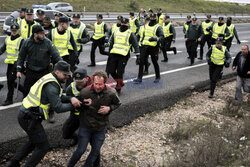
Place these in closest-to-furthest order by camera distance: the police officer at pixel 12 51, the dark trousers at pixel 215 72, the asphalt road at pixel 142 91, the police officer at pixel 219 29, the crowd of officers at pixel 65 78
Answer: the crowd of officers at pixel 65 78, the asphalt road at pixel 142 91, the police officer at pixel 12 51, the dark trousers at pixel 215 72, the police officer at pixel 219 29

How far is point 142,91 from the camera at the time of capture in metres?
8.84

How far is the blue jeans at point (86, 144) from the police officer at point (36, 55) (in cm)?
229

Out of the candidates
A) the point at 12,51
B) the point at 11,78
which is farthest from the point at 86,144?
the point at 12,51

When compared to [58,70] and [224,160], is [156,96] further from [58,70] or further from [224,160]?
[58,70]

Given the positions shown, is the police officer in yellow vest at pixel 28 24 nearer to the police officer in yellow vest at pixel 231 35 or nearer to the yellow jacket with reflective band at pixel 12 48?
the yellow jacket with reflective band at pixel 12 48

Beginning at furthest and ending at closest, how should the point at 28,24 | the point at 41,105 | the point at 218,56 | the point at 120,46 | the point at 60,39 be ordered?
the point at 218,56 < the point at 28,24 < the point at 120,46 < the point at 60,39 < the point at 41,105

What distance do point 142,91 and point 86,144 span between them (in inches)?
183


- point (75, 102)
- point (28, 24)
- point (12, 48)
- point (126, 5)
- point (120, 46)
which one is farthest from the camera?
point (126, 5)

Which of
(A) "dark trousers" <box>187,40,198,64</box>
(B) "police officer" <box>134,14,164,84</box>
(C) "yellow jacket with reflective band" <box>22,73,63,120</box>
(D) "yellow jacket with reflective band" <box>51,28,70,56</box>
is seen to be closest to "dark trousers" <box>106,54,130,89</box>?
(D) "yellow jacket with reflective band" <box>51,28,70,56</box>

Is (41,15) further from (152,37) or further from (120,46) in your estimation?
(152,37)

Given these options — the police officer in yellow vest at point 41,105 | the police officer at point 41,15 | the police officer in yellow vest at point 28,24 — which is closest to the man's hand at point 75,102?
the police officer in yellow vest at point 41,105

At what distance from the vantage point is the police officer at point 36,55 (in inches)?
237

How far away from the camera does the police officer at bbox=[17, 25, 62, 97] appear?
19.8 ft

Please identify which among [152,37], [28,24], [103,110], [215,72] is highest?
[28,24]
